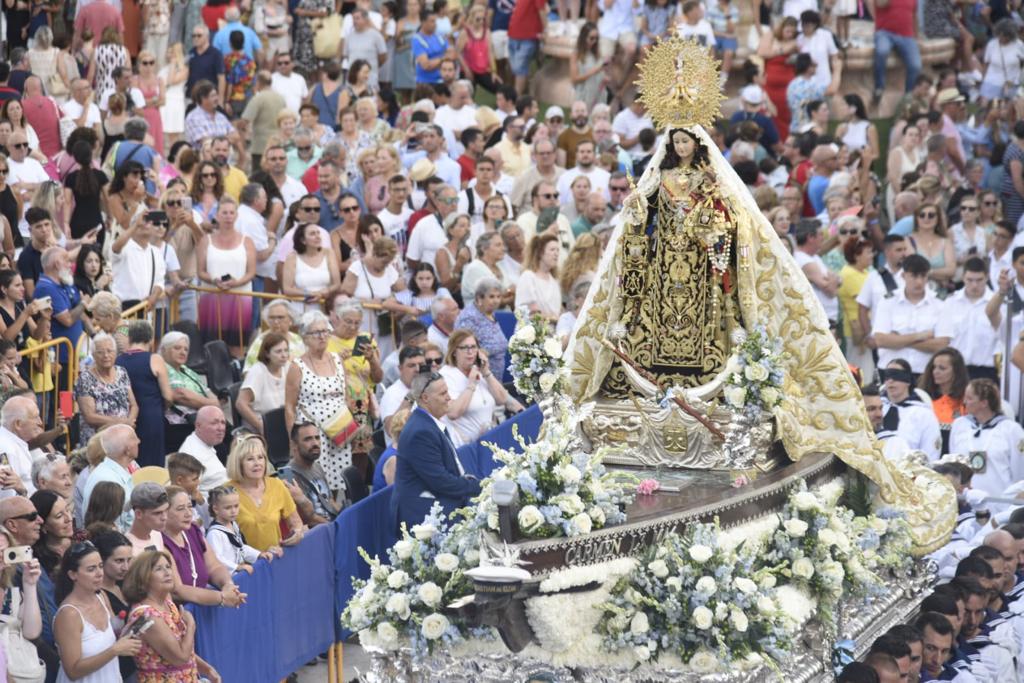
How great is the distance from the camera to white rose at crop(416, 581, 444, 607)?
12.0 m

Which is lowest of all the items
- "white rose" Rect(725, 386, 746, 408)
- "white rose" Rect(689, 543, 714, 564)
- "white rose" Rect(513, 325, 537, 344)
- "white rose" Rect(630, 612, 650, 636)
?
"white rose" Rect(630, 612, 650, 636)

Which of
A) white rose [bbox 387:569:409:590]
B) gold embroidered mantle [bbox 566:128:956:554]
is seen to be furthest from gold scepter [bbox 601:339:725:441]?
white rose [bbox 387:569:409:590]

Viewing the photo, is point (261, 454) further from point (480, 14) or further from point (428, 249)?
point (480, 14)

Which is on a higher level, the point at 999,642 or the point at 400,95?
the point at 400,95

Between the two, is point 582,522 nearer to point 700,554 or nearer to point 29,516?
point 700,554

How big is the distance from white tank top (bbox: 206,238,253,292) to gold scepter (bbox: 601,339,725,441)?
4.66 metres

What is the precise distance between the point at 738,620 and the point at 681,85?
381cm

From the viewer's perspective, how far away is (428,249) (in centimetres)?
1923

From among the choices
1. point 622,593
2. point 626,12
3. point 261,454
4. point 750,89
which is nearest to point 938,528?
point 622,593

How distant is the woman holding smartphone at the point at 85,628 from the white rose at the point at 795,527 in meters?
4.03

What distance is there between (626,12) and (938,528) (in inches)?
477

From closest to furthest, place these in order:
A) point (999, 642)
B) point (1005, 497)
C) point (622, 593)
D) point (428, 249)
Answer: point (622, 593) → point (999, 642) → point (1005, 497) → point (428, 249)

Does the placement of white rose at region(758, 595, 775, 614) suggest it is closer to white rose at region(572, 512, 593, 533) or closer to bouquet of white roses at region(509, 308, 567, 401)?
white rose at region(572, 512, 593, 533)

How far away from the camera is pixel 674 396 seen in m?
13.9
